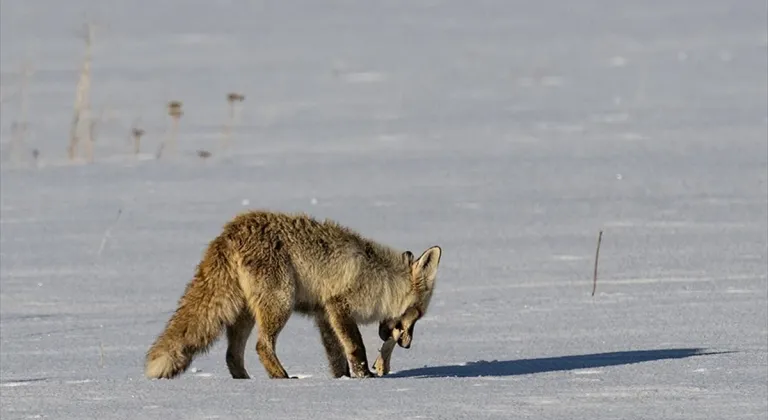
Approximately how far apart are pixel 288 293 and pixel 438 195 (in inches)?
240

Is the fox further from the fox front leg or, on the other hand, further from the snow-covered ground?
the snow-covered ground

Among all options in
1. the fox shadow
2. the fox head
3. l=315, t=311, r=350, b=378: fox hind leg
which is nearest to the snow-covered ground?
the fox shadow

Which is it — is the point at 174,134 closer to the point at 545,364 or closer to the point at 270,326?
the point at 270,326

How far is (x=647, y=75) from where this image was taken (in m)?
19.2

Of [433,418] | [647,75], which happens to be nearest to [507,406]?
[433,418]

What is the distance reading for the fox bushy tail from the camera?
6.60m

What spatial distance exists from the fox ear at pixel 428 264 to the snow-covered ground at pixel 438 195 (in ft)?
1.32

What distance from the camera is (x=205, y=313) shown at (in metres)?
6.64

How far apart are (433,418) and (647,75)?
1457 cm

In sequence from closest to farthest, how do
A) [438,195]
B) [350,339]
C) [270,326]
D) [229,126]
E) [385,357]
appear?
[270,326] < [350,339] < [385,357] < [438,195] < [229,126]

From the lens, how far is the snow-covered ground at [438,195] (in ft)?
20.0

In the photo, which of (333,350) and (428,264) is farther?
(428,264)

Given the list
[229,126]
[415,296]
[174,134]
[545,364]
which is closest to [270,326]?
[415,296]

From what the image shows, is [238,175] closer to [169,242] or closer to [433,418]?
[169,242]
